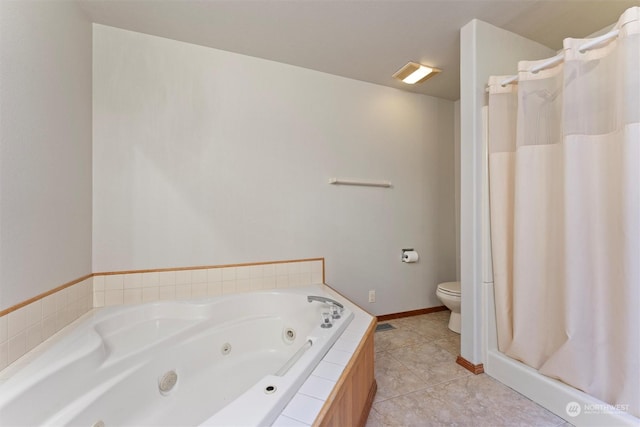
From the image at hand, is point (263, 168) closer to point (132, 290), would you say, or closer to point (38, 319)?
point (132, 290)

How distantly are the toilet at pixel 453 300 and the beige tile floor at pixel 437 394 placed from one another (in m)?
0.22

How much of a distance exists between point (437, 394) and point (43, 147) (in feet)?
7.74

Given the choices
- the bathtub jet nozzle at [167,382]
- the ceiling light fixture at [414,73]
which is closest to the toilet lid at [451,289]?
the ceiling light fixture at [414,73]

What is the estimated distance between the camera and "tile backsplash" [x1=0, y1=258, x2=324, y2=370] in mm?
1101

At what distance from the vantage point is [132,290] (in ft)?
5.84

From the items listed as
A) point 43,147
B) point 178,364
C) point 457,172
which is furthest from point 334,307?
point 457,172

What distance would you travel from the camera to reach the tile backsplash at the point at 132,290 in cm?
110

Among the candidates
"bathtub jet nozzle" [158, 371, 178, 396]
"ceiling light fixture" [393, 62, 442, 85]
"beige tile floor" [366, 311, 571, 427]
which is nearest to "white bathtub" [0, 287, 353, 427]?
"bathtub jet nozzle" [158, 371, 178, 396]

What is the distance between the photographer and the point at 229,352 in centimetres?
170

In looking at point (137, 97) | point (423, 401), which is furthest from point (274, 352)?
point (137, 97)

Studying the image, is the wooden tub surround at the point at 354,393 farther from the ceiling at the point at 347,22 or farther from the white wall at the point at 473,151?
the ceiling at the point at 347,22

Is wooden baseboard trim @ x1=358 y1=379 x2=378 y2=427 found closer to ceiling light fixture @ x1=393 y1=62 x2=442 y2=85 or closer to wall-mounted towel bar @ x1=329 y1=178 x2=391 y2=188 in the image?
wall-mounted towel bar @ x1=329 y1=178 x2=391 y2=188

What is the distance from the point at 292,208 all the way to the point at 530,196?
1.59 m

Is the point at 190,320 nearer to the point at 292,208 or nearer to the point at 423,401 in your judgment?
the point at 292,208
